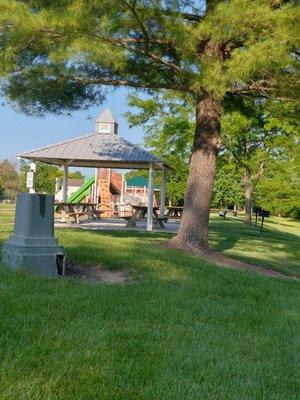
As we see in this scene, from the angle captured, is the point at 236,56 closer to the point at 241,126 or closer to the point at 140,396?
the point at 140,396

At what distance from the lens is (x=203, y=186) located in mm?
11383

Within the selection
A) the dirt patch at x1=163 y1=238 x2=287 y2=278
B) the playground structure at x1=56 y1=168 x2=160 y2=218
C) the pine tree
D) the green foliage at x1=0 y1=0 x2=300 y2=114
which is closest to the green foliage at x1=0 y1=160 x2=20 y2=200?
the playground structure at x1=56 y1=168 x2=160 y2=218

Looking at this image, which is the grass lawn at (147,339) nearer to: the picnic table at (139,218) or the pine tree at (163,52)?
the pine tree at (163,52)

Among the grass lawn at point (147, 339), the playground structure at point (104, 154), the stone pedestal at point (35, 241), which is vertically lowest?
the grass lawn at point (147, 339)

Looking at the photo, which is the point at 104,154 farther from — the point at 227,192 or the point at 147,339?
the point at 227,192

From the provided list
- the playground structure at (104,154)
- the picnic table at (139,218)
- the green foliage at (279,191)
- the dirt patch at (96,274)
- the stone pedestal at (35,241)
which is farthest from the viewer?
the green foliage at (279,191)

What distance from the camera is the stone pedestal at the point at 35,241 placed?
6.83 meters

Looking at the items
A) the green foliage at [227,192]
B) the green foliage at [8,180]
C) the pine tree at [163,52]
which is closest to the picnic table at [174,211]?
the pine tree at [163,52]

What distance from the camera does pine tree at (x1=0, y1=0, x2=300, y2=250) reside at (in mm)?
8469

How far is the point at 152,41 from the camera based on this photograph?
1027 cm

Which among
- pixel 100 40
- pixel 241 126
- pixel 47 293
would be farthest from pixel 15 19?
pixel 241 126

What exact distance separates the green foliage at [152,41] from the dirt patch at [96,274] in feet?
10.7

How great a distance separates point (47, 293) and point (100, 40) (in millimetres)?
4709

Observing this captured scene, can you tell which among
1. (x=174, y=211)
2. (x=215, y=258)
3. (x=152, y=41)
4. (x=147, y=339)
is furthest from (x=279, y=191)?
(x=147, y=339)
